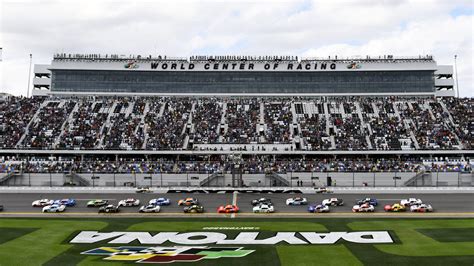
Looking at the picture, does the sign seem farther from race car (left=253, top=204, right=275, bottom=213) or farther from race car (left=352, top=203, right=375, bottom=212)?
race car (left=352, top=203, right=375, bottom=212)

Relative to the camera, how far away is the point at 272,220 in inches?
2645

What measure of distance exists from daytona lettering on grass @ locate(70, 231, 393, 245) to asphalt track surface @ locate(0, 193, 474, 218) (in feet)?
39.4

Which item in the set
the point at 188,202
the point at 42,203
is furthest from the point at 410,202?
the point at 42,203

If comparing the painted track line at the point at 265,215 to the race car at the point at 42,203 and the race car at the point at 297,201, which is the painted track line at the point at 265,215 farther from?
the race car at the point at 297,201

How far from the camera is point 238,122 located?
118562 millimetres

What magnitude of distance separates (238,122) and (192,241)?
6514cm

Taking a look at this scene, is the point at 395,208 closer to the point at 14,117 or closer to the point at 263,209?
the point at 263,209

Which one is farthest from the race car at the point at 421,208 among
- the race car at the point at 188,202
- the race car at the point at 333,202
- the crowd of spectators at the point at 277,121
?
the crowd of spectators at the point at 277,121

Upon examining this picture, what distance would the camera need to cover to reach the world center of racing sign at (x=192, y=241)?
48.7 meters

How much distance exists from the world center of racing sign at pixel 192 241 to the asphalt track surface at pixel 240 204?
12471mm

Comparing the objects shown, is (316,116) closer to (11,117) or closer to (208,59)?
(208,59)

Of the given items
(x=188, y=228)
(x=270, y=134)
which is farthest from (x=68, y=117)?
(x=188, y=228)

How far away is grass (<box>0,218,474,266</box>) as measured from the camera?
47.1 meters

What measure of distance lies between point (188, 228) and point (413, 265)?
88.1 feet
